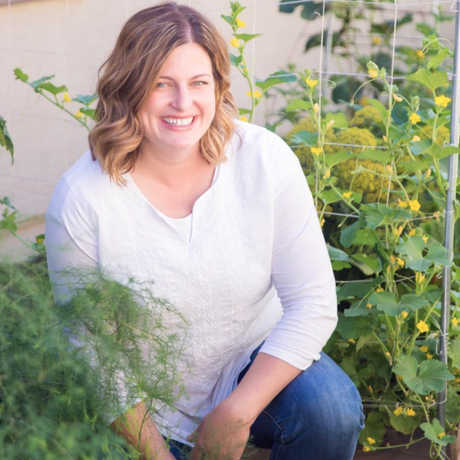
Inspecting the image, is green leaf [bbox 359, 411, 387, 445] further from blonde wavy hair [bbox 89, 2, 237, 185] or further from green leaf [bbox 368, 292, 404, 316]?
blonde wavy hair [bbox 89, 2, 237, 185]

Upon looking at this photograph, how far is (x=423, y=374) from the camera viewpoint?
1.91m

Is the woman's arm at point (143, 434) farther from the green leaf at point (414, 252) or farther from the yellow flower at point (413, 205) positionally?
the yellow flower at point (413, 205)

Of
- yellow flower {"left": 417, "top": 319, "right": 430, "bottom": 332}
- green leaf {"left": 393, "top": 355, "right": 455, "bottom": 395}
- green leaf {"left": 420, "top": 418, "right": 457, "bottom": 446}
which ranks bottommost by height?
green leaf {"left": 420, "top": 418, "right": 457, "bottom": 446}

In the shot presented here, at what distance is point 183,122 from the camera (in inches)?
62.2

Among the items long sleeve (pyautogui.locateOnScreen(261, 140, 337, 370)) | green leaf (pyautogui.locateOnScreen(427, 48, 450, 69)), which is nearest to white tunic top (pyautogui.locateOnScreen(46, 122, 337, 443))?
long sleeve (pyautogui.locateOnScreen(261, 140, 337, 370))

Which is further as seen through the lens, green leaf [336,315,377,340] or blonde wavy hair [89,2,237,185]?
green leaf [336,315,377,340]

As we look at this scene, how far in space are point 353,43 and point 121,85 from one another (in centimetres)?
209

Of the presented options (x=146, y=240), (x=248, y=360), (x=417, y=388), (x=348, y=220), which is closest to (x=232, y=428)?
(x=248, y=360)

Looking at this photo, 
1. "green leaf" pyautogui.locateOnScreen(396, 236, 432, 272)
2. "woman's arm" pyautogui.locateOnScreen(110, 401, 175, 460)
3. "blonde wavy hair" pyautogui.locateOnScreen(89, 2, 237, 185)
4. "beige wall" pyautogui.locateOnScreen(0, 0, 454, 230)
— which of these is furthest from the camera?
"beige wall" pyautogui.locateOnScreen(0, 0, 454, 230)

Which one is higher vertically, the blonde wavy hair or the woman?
the blonde wavy hair

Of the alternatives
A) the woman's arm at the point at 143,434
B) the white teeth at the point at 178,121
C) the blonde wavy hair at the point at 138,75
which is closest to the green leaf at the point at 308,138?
the blonde wavy hair at the point at 138,75

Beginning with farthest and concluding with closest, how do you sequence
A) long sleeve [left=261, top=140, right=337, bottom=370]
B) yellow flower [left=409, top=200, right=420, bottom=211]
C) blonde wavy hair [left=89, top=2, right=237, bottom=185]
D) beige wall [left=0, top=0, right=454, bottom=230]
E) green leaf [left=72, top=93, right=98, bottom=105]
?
beige wall [left=0, top=0, right=454, bottom=230], green leaf [left=72, top=93, right=98, bottom=105], yellow flower [left=409, top=200, right=420, bottom=211], long sleeve [left=261, top=140, right=337, bottom=370], blonde wavy hair [left=89, top=2, right=237, bottom=185]

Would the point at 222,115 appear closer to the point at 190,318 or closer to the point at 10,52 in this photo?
the point at 190,318

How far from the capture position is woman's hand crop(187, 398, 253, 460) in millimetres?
1444
